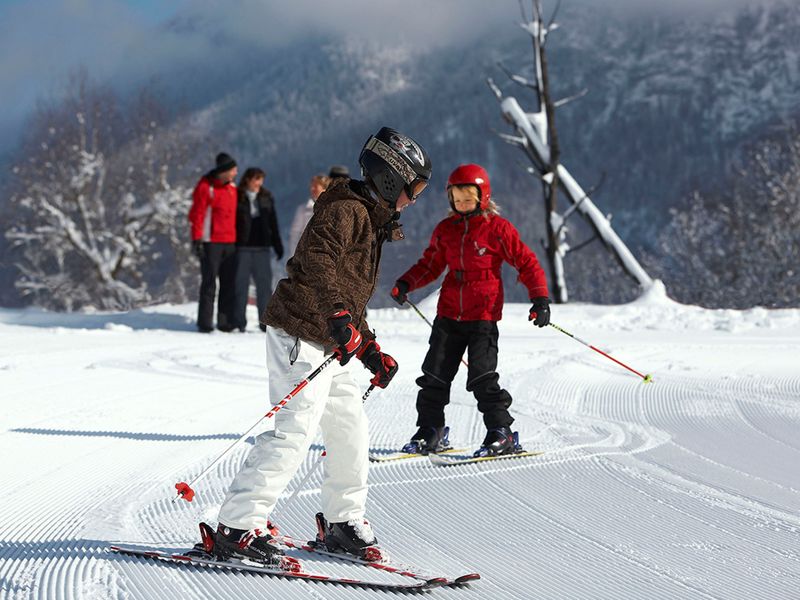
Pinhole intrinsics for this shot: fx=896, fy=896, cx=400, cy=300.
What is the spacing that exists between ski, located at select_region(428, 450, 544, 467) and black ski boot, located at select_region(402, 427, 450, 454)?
0.09 m

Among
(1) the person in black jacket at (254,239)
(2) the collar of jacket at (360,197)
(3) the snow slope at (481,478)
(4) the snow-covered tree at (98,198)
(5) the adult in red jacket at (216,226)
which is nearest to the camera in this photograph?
(3) the snow slope at (481,478)

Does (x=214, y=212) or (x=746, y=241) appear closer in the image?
(x=214, y=212)

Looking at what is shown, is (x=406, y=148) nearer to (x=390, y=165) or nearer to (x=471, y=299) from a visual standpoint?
(x=390, y=165)

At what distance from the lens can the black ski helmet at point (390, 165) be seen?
3070mm

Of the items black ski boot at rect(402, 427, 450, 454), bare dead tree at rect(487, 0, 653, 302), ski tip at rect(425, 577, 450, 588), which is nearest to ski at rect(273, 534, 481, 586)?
ski tip at rect(425, 577, 450, 588)

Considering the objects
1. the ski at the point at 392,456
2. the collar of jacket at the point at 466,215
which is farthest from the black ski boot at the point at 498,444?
the collar of jacket at the point at 466,215

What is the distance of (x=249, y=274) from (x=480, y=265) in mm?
6585

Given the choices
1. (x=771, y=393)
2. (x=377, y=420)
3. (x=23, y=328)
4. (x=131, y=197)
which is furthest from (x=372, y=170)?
(x=131, y=197)

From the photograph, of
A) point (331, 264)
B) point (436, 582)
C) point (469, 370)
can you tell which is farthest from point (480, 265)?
point (436, 582)

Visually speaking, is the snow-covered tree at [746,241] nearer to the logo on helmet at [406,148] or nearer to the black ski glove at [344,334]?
the logo on helmet at [406,148]

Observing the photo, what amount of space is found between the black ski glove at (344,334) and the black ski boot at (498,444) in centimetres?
216

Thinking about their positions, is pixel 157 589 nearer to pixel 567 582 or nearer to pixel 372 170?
pixel 567 582

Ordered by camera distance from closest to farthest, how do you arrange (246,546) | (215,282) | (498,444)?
(246,546), (498,444), (215,282)

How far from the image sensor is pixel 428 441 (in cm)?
494
